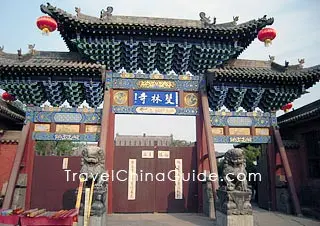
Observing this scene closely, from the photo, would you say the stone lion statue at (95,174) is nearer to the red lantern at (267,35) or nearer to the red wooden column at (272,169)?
the red wooden column at (272,169)

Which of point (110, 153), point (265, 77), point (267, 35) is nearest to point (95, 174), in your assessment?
point (110, 153)

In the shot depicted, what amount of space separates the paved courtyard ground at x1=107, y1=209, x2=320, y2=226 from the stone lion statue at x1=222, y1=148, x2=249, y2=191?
4.90 ft

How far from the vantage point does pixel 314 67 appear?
11016 millimetres

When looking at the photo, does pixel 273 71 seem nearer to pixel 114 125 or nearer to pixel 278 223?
pixel 278 223

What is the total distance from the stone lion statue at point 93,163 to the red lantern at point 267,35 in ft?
25.4

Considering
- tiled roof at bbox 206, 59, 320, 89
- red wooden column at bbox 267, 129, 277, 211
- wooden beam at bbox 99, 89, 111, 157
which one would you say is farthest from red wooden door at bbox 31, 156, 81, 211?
red wooden column at bbox 267, 129, 277, 211

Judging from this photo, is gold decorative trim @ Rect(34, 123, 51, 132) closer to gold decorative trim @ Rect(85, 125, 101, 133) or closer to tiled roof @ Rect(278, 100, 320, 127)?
gold decorative trim @ Rect(85, 125, 101, 133)

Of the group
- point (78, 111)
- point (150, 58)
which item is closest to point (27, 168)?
point (78, 111)

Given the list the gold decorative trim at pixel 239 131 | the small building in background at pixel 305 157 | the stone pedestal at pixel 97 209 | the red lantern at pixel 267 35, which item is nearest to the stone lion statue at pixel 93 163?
the stone pedestal at pixel 97 209

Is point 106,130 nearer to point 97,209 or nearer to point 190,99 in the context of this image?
point 97,209

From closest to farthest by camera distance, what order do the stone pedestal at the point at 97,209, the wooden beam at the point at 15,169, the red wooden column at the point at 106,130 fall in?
the stone pedestal at the point at 97,209 → the wooden beam at the point at 15,169 → the red wooden column at the point at 106,130

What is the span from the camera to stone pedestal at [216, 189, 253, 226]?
7.27 m

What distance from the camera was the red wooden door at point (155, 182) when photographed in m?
10.4

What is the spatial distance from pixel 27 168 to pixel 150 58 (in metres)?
6.19
